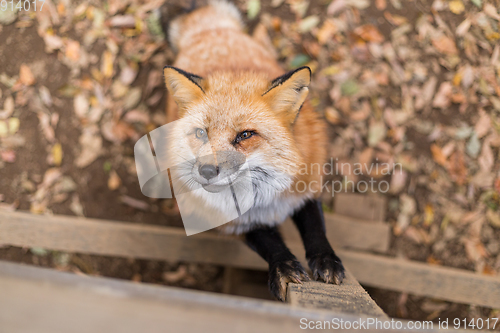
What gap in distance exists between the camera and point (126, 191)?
8.05 ft

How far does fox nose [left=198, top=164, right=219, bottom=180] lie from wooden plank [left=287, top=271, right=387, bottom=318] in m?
0.55

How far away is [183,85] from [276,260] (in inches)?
36.6

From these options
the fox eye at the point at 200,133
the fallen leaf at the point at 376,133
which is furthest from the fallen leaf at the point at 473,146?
the fox eye at the point at 200,133

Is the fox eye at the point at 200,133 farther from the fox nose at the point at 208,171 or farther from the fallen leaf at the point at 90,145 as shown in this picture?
the fallen leaf at the point at 90,145

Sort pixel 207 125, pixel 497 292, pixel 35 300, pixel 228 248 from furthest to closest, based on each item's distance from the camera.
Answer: pixel 228 248
pixel 497 292
pixel 207 125
pixel 35 300

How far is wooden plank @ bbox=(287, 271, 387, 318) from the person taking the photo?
0.94 meters

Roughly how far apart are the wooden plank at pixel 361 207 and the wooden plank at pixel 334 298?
1.03 meters

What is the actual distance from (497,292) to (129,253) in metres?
2.49

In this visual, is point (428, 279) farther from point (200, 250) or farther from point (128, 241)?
point (128, 241)

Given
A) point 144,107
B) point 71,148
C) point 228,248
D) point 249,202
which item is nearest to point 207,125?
point 249,202

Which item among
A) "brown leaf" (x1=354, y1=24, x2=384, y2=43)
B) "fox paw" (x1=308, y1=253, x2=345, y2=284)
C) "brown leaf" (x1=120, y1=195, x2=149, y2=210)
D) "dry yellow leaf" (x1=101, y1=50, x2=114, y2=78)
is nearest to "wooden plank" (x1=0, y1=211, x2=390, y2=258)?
"brown leaf" (x1=120, y1=195, x2=149, y2=210)

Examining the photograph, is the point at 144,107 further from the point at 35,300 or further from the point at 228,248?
the point at 35,300

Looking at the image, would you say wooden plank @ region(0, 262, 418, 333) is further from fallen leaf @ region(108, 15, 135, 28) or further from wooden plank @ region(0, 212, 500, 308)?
fallen leaf @ region(108, 15, 135, 28)

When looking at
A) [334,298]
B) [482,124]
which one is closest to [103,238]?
[334,298]
